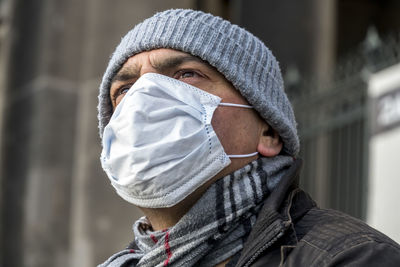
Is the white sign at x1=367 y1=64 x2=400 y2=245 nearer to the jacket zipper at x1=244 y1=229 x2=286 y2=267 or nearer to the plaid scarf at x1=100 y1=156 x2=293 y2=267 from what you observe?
the plaid scarf at x1=100 y1=156 x2=293 y2=267

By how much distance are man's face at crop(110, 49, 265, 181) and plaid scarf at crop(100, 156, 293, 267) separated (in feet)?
0.31

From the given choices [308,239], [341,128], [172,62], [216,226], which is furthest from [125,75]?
[341,128]

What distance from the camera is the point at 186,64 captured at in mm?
2918

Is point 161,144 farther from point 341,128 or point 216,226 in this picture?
point 341,128

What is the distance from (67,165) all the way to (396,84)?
3.77 metres

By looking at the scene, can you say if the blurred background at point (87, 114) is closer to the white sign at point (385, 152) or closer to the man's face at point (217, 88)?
the white sign at point (385, 152)

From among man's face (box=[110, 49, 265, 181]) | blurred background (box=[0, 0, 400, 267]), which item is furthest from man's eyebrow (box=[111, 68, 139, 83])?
blurred background (box=[0, 0, 400, 267])

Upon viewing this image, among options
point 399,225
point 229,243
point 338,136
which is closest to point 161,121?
point 229,243

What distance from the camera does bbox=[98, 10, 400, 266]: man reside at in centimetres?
248

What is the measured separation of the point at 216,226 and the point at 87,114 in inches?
235

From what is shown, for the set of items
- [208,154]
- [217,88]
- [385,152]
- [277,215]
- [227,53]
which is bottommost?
[385,152]

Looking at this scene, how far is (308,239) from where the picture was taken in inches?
94.8

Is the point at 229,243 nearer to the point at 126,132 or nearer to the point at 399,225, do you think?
the point at 126,132

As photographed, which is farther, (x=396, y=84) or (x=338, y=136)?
(x=338, y=136)
